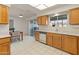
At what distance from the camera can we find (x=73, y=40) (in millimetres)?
4523

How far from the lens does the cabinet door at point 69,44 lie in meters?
4.47

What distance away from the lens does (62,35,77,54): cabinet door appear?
4.47 meters

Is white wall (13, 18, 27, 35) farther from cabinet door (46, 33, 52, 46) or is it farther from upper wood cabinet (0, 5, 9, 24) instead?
upper wood cabinet (0, 5, 9, 24)

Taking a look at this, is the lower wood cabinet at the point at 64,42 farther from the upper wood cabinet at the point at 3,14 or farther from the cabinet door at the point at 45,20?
the upper wood cabinet at the point at 3,14

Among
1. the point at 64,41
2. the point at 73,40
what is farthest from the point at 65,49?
the point at 73,40

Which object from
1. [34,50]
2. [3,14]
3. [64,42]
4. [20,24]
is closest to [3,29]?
[3,14]

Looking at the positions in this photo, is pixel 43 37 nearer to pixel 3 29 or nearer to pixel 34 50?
pixel 34 50

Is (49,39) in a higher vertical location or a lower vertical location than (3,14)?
lower

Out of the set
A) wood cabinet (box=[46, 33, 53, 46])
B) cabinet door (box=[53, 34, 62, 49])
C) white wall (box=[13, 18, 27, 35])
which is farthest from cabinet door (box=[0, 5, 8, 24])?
white wall (box=[13, 18, 27, 35])

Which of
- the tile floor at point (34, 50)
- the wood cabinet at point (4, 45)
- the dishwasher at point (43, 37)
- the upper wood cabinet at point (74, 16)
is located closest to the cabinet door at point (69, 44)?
the tile floor at point (34, 50)

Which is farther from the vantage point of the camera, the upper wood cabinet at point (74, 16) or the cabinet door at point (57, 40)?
the cabinet door at point (57, 40)

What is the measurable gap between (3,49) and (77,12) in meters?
3.24

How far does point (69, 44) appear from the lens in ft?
15.7
